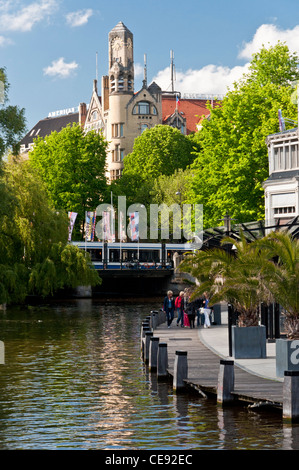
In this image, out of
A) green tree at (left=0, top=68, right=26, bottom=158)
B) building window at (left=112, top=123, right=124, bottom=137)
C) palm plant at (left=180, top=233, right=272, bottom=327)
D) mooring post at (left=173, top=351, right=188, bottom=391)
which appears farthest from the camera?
building window at (left=112, top=123, right=124, bottom=137)

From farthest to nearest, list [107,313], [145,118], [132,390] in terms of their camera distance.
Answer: [145,118] → [107,313] → [132,390]

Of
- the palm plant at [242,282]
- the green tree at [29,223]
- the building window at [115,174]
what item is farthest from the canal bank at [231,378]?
the building window at [115,174]

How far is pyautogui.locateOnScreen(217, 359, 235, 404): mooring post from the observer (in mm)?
19141

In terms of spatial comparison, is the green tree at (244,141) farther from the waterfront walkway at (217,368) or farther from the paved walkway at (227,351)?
the waterfront walkway at (217,368)

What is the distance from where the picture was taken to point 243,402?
61.9 ft

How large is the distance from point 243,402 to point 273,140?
26.2 metres

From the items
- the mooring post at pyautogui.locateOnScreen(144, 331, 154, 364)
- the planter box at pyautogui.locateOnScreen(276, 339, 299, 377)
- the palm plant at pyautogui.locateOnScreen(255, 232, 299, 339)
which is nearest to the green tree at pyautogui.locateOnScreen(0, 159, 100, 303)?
the mooring post at pyautogui.locateOnScreen(144, 331, 154, 364)

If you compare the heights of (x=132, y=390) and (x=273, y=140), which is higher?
(x=273, y=140)

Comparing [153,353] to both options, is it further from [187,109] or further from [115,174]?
[187,109]

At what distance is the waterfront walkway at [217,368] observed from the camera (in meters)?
19.0

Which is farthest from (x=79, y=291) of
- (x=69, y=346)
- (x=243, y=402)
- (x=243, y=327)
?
(x=243, y=402)

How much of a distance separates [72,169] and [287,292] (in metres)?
70.1

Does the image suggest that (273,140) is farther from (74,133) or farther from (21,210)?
(74,133)

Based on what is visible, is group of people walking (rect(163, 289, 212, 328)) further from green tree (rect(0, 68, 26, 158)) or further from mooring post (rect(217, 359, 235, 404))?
mooring post (rect(217, 359, 235, 404))
